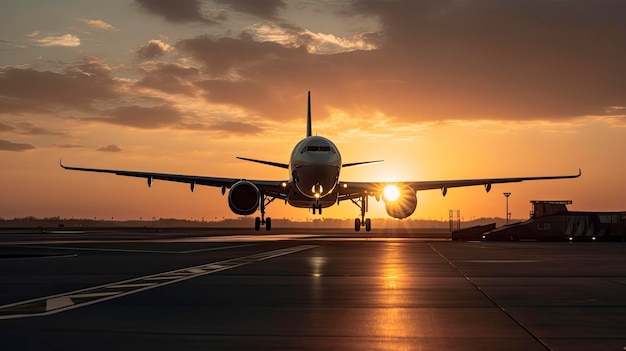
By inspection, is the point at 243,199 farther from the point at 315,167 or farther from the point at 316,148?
the point at 316,148

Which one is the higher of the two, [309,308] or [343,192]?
[343,192]

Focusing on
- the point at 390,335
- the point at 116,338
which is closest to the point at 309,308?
the point at 390,335

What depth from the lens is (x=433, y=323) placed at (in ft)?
30.4

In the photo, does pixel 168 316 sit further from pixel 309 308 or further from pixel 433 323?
pixel 433 323

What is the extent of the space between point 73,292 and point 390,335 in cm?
677

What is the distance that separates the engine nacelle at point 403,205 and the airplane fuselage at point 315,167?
525 centimetres

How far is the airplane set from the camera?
161ft

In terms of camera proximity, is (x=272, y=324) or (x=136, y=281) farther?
(x=136, y=281)

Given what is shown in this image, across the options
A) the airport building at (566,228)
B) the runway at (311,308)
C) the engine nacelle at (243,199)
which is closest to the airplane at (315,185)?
the engine nacelle at (243,199)

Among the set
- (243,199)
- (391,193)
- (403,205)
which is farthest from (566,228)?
(243,199)

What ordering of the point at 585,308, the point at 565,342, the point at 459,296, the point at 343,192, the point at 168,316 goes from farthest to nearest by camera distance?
the point at 343,192
the point at 459,296
the point at 585,308
the point at 168,316
the point at 565,342

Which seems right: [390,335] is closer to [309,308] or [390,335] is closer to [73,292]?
[309,308]

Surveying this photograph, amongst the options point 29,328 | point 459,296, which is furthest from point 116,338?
point 459,296

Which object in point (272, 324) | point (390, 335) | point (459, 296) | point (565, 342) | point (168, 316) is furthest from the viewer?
point (459, 296)
